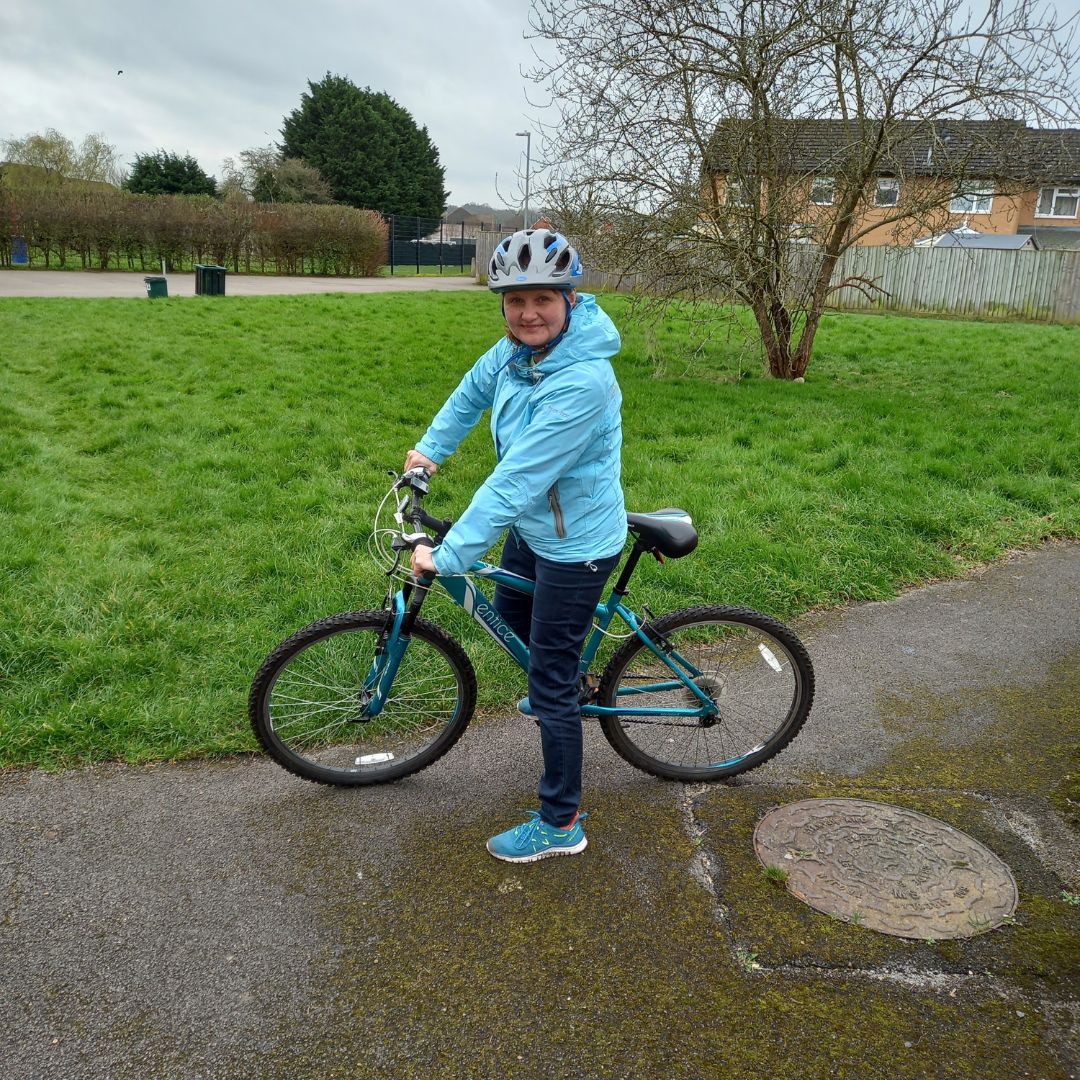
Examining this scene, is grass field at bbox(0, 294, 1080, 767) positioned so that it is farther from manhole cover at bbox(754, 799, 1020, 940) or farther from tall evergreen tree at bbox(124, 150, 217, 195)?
tall evergreen tree at bbox(124, 150, 217, 195)

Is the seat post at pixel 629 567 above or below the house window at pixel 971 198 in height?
below

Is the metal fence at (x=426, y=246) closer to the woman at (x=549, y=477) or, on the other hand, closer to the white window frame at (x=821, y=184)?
the white window frame at (x=821, y=184)

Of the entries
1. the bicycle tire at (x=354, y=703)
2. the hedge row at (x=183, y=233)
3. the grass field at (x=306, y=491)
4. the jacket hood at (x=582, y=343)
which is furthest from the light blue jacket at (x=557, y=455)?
the hedge row at (x=183, y=233)

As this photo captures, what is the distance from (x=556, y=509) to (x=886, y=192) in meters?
10.2

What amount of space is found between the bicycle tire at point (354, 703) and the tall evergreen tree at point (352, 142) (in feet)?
187

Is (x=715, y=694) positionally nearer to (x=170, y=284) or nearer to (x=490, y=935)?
(x=490, y=935)

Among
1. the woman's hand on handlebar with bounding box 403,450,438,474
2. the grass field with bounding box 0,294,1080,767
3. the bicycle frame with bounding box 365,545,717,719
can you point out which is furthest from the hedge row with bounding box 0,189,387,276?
the bicycle frame with bounding box 365,545,717,719

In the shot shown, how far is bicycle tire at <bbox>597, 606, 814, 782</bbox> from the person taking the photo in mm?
3385

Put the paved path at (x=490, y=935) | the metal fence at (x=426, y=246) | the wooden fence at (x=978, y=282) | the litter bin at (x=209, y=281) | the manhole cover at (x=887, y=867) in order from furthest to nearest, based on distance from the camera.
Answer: the metal fence at (x=426, y=246), the wooden fence at (x=978, y=282), the litter bin at (x=209, y=281), the manhole cover at (x=887, y=867), the paved path at (x=490, y=935)

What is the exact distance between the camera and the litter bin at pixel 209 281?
19.6 metres

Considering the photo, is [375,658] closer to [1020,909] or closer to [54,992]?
[54,992]

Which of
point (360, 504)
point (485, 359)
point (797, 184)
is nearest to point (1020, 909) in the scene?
point (485, 359)

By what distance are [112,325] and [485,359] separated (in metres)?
12.6

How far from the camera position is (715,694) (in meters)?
3.52
